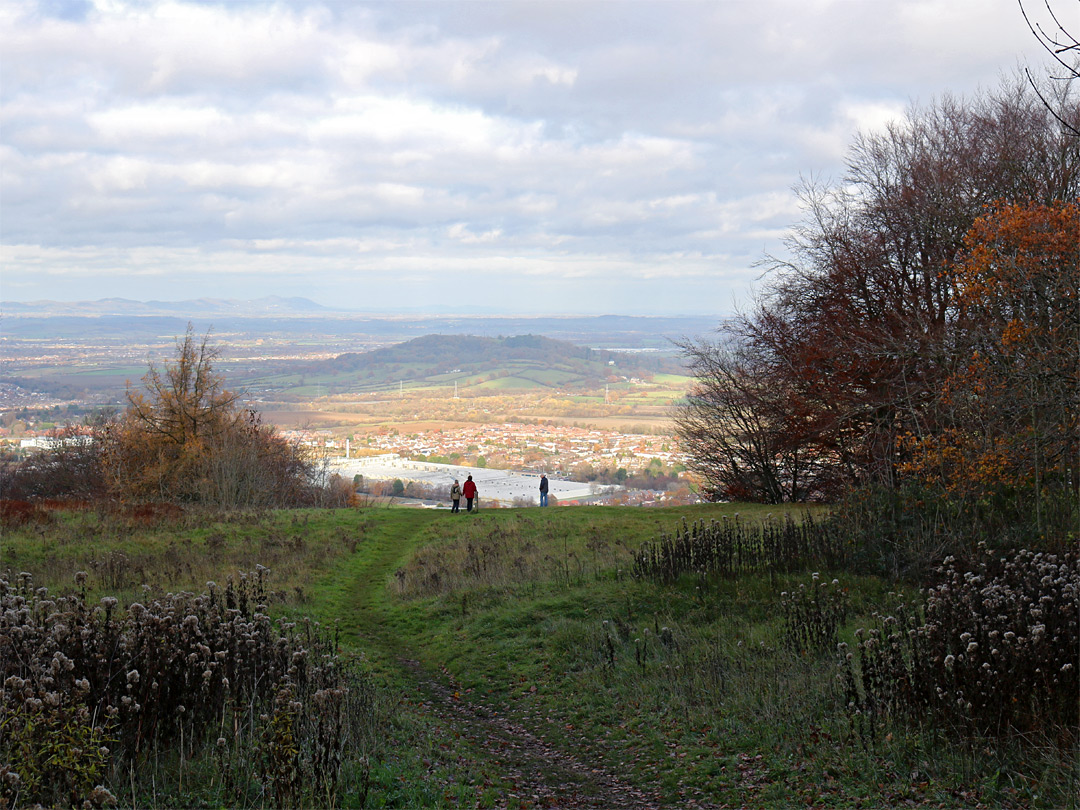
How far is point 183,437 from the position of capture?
3503 centimetres

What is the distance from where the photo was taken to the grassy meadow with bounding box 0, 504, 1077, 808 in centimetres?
525

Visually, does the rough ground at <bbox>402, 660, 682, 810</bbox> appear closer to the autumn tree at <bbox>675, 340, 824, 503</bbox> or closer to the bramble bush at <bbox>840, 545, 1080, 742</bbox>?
the bramble bush at <bbox>840, 545, 1080, 742</bbox>

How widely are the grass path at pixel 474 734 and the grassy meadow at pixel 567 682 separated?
3cm

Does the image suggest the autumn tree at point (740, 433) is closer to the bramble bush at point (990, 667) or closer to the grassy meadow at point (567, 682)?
the grassy meadow at point (567, 682)

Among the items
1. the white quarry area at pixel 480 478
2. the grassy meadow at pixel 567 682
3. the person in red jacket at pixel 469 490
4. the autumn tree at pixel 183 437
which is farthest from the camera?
the white quarry area at pixel 480 478

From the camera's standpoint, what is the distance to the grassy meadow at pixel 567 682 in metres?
5.25

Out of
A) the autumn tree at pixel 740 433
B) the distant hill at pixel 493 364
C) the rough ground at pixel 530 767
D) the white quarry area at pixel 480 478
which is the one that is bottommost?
the white quarry area at pixel 480 478

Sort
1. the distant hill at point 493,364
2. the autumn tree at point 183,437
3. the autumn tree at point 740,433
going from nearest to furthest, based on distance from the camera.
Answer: the autumn tree at point 740,433 < the autumn tree at point 183,437 < the distant hill at point 493,364

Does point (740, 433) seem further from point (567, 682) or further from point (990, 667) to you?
point (990, 667)

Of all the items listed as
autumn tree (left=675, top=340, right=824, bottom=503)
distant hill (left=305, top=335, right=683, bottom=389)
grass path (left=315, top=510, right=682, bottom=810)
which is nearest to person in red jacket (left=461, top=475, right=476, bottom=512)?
autumn tree (left=675, top=340, right=824, bottom=503)

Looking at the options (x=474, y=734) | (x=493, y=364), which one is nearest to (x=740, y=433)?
(x=474, y=734)

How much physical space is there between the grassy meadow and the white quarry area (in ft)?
56.0

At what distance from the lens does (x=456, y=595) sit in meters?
13.3

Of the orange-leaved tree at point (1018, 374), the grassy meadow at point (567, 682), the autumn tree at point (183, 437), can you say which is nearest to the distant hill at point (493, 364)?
the autumn tree at point (183, 437)
